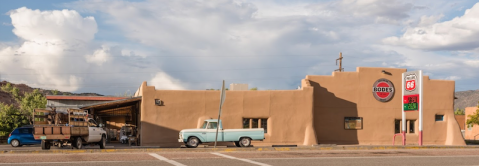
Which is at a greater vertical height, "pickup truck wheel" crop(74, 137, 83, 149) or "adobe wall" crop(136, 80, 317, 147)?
"adobe wall" crop(136, 80, 317, 147)

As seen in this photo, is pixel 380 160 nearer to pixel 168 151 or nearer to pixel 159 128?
pixel 168 151

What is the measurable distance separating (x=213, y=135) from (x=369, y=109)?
44.2 ft

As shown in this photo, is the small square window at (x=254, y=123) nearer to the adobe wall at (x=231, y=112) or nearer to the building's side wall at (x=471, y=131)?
the adobe wall at (x=231, y=112)

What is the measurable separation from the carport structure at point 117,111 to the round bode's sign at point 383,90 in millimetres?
16313

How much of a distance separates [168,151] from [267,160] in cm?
595

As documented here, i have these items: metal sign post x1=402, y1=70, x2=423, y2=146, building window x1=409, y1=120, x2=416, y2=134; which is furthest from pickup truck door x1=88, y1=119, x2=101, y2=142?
building window x1=409, y1=120, x2=416, y2=134

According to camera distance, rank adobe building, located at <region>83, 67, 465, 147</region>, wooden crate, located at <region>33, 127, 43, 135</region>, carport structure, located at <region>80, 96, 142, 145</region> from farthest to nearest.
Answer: adobe building, located at <region>83, 67, 465, 147</region>
carport structure, located at <region>80, 96, 142, 145</region>
wooden crate, located at <region>33, 127, 43, 135</region>

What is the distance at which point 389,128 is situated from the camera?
36.8m

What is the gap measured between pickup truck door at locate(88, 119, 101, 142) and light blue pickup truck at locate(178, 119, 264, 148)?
453cm

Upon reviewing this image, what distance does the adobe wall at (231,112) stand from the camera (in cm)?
3234

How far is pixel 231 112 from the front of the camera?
109 ft

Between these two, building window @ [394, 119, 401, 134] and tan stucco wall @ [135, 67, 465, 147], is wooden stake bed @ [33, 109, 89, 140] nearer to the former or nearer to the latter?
tan stucco wall @ [135, 67, 465, 147]

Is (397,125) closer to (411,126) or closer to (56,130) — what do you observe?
(411,126)

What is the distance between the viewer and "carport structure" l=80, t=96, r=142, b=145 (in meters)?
32.3
